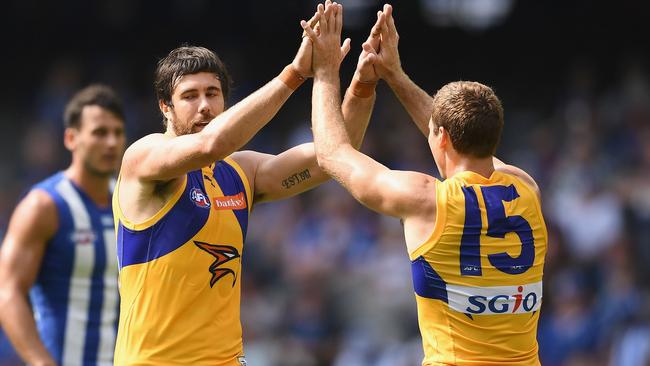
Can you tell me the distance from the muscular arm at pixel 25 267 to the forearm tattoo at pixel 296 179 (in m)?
1.99

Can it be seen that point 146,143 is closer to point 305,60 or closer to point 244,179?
point 244,179

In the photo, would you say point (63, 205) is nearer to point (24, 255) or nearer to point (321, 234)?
point (24, 255)

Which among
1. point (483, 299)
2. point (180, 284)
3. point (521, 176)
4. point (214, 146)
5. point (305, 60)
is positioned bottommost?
point (483, 299)

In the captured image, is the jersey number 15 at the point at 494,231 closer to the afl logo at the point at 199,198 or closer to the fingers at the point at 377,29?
the fingers at the point at 377,29

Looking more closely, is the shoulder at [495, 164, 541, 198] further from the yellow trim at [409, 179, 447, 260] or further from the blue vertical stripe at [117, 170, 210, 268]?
the blue vertical stripe at [117, 170, 210, 268]

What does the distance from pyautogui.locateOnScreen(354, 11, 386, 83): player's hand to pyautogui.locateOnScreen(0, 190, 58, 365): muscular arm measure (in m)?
2.47

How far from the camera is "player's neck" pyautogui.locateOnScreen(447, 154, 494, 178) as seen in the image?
514cm

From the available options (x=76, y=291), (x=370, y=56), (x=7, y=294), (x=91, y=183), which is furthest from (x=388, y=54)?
(x=7, y=294)

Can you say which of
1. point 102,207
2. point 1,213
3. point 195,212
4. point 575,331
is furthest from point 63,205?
point 1,213

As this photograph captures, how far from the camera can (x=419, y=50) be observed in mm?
15016

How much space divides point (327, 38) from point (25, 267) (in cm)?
274

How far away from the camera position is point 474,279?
5.01m

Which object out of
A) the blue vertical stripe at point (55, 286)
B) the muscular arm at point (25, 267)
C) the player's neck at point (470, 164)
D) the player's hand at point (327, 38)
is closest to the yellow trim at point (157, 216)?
the player's hand at point (327, 38)

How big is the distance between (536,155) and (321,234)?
8.75ft
